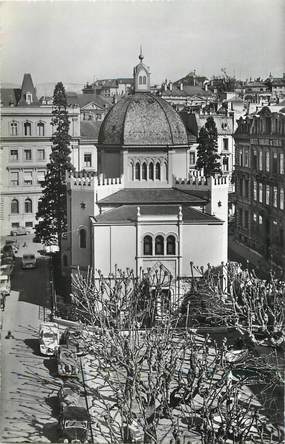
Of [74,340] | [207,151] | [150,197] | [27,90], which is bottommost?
[74,340]

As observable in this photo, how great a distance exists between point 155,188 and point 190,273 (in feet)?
13.6

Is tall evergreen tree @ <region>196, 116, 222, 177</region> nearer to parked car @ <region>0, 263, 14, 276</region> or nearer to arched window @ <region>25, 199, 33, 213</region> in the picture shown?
arched window @ <region>25, 199, 33, 213</region>

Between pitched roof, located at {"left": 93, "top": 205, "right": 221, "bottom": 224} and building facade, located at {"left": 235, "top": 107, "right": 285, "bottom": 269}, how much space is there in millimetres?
3095

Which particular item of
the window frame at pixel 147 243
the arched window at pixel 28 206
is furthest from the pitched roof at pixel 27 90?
the window frame at pixel 147 243

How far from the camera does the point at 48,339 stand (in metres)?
21.5

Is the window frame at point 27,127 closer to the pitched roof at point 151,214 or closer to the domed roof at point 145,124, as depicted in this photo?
the domed roof at point 145,124

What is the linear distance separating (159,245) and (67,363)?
20.2 feet

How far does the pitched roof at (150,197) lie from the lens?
85.7ft

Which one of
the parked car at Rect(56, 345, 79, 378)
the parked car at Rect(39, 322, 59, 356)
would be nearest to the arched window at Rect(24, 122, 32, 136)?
the parked car at Rect(39, 322, 59, 356)

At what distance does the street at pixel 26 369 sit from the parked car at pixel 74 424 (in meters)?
0.42

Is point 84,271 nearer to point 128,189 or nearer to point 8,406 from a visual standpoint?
point 128,189

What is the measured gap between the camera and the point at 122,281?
21953 mm

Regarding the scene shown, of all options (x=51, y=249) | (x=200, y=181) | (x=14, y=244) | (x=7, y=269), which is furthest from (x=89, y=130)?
(x=7, y=269)

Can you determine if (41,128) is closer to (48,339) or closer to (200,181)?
(200,181)
